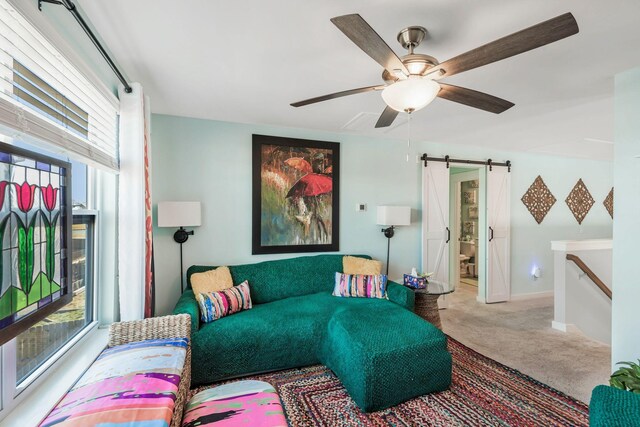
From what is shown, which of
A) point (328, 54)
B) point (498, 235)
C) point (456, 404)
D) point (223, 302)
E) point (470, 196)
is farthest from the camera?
point (470, 196)

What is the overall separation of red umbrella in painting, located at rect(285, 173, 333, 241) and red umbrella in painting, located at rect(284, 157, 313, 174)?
7 centimetres

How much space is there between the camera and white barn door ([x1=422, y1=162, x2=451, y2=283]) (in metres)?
4.27

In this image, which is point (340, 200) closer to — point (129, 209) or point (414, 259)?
point (414, 259)

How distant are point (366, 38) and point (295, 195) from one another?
2.40 meters

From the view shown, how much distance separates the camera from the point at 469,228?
21.7 ft

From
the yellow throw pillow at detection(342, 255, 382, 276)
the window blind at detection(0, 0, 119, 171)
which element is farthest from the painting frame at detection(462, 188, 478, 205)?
the window blind at detection(0, 0, 119, 171)

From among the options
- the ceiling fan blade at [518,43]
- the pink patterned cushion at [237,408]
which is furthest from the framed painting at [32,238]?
the ceiling fan blade at [518,43]

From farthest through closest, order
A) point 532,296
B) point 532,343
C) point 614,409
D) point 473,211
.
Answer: point 473,211
point 532,296
point 532,343
point 614,409

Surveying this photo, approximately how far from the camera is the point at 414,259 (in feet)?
13.9

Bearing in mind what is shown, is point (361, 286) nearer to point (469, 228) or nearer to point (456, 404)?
point (456, 404)

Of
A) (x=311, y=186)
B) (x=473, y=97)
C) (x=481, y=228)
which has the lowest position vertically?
(x=481, y=228)

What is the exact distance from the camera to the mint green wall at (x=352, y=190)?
124 inches

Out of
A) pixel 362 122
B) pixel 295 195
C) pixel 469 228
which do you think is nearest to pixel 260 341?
pixel 295 195

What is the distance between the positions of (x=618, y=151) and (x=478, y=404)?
6.79 ft
